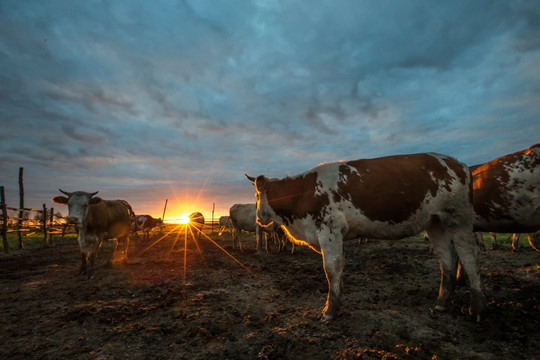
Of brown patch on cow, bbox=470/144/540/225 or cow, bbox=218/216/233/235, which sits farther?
cow, bbox=218/216/233/235

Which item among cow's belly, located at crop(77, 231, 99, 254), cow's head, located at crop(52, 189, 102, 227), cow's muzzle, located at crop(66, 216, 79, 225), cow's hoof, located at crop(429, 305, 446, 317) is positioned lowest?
cow's hoof, located at crop(429, 305, 446, 317)

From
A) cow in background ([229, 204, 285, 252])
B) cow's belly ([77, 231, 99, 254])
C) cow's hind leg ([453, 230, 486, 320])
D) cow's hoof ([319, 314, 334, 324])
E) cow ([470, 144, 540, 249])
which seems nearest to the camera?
cow's hind leg ([453, 230, 486, 320])

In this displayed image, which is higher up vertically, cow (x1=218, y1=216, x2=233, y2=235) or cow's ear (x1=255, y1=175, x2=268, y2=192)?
cow's ear (x1=255, y1=175, x2=268, y2=192)

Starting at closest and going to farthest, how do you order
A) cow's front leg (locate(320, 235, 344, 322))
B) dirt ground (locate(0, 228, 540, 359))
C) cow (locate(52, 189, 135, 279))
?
dirt ground (locate(0, 228, 540, 359)) < cow's front leg (locate(320, 235, 344, 322)) < cow (locate(52, 189, 135, 279))

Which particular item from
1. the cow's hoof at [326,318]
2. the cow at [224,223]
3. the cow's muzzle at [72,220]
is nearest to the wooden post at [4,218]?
the cow's muzzle at [72,220]

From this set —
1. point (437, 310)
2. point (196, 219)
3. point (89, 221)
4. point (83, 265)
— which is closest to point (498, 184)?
point (437, 310)

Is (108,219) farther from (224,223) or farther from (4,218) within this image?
(224,223)

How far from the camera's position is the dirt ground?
11.0 feet

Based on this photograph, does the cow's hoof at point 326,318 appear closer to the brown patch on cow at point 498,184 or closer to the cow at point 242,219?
the brown patch on cow at point 498,184

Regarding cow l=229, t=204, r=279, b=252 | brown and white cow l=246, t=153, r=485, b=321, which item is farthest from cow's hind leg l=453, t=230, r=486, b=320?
cow l=229, t=204, r=279, b=252

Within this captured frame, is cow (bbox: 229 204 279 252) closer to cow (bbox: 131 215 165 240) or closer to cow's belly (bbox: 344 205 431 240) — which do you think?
cow's belly (bbox: 344 205 431 240)

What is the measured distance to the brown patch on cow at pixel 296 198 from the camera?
4.63 m

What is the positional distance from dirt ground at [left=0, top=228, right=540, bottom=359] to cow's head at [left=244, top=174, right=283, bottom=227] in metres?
1.77

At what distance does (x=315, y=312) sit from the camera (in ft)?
15.1
